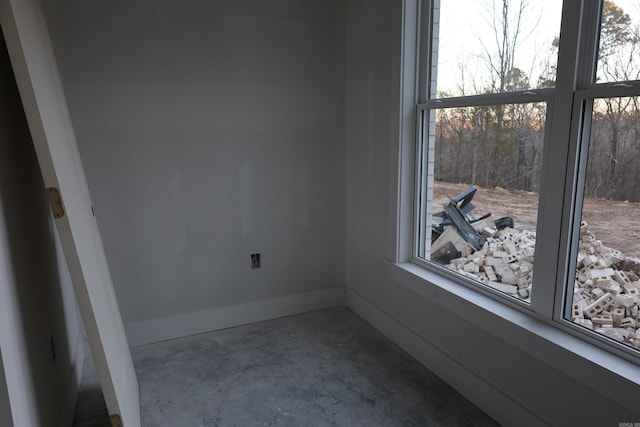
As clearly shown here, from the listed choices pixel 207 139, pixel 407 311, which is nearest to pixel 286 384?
pixel 407 311

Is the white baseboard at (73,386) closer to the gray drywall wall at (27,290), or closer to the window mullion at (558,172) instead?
the gray drywall wall at (27,290)

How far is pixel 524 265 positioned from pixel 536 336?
355mm

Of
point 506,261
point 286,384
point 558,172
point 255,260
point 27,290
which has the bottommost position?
point 286,384

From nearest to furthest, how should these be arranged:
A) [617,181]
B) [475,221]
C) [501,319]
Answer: [617,181] < [501,319] < [475,221]

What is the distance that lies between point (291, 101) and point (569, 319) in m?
2.24

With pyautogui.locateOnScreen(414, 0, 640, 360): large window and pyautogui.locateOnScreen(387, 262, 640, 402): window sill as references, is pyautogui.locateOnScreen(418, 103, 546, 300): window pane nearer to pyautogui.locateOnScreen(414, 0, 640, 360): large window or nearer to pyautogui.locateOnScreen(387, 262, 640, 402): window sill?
pyautogui.locateOnScreen(414, 0, 640, 360): large window

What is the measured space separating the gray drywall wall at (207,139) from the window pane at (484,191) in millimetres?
989

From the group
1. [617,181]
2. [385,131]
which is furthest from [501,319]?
[385,131]

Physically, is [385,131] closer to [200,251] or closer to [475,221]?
[475,221]

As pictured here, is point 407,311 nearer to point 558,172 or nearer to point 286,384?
point 286,384

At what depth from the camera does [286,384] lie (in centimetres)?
250

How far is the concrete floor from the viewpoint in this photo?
2.21 meters

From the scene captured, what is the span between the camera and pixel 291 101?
3195 millimetres

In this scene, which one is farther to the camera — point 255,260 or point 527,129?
point 255,260
